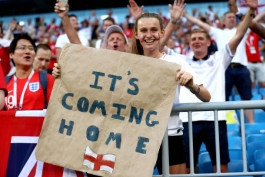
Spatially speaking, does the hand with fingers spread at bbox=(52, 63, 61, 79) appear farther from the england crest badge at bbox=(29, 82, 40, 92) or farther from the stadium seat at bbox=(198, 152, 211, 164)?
the stadium seat at bbox=(198, 152, 211, 164)

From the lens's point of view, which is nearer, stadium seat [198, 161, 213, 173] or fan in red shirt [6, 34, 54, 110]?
fan in red shirt [6, 34, 54, 110]

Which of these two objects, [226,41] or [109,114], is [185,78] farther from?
[226,41]

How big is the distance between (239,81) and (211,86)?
2007 mm

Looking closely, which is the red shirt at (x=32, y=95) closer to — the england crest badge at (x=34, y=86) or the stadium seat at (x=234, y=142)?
the england crest badge at (x=34, y=86)

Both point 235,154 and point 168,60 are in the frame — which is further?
point 235,154

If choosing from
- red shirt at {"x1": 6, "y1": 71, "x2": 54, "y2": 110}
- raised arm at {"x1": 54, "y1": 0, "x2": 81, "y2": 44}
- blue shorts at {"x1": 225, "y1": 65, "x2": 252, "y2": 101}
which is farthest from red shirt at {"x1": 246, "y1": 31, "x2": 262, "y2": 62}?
red shirt at {"x1": 6, "y1": 71, "x2": 54, "y2": 110}

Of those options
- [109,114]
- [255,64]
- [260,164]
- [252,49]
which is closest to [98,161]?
[109,114]

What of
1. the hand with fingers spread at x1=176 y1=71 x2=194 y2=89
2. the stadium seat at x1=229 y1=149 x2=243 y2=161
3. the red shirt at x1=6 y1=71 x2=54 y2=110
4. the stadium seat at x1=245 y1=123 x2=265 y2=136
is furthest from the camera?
the stadium seat at x1=245 y1=123 x2=265 y2=136

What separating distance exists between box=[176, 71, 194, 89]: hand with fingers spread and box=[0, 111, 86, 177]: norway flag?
3.14 feet

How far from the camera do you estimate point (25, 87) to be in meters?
3.93

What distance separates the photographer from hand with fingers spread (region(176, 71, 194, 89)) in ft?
9.57

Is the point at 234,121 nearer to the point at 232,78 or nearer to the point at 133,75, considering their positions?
the point at 232,78

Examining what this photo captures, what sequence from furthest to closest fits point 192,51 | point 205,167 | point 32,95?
point 192,51 < point 205,167 < point 32,95

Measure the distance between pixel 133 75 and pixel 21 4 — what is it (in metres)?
19.7
